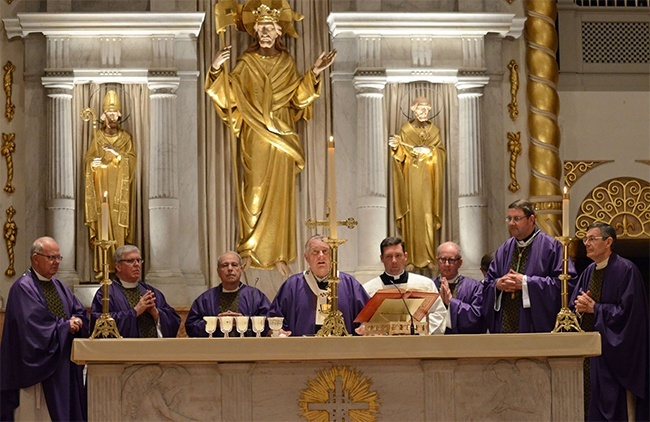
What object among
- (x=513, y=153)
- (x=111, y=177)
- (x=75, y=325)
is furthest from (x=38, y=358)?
(x=513, y=153)

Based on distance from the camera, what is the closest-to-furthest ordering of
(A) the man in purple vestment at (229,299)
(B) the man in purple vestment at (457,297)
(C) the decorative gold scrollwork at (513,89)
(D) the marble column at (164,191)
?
1. (B) the man in purple vestment at (457,297)
2. (A) the man in purple vestment at (229,299)
3. (D) the marble column at (164,191)
4. (C) the decorative gold scrollwork at (513,89)

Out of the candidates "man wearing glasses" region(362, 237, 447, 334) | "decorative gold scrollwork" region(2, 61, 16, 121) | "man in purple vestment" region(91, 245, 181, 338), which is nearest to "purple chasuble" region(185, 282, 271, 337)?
"man in purple vestment" region(91, 245, 181, 338)

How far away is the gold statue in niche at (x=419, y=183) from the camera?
12.6m

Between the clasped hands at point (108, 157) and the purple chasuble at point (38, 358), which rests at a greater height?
the clasped hands at point (108, 157)

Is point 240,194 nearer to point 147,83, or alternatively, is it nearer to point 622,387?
point 147,83

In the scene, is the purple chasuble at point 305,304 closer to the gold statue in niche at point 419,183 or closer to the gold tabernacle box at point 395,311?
the gold tabernacle box at point 395,311

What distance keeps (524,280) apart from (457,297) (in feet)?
3.53

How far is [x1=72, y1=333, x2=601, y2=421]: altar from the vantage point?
7766 mm

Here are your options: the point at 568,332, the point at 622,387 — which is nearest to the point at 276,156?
A: the point at 622,387

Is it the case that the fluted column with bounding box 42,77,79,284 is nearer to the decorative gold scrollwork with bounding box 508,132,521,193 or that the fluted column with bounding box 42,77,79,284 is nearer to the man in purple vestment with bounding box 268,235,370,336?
the man in purple vestment with bounding box 268,235,370,336

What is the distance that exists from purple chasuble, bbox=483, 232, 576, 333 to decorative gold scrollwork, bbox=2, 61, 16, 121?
5277mm

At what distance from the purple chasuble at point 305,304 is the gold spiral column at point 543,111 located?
3.63 meters

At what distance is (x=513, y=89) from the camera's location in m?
13.2

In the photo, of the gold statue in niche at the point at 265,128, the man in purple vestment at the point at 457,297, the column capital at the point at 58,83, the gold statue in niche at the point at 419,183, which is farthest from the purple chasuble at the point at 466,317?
the column capital at the point at 58,83
